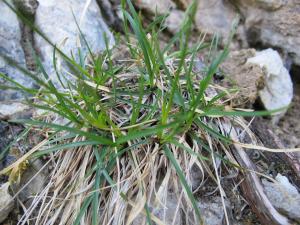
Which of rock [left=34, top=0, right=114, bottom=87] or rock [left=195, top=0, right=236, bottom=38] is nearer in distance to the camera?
rock [left=34, top=0, right=114, bottom=87]

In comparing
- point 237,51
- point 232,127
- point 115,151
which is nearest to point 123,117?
point 115,151

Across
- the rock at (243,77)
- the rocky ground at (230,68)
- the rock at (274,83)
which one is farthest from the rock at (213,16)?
the rock at (274,83)

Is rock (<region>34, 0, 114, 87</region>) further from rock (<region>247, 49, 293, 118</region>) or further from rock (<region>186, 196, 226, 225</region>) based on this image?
rock (<region>186, 196, 226, 225</region>)

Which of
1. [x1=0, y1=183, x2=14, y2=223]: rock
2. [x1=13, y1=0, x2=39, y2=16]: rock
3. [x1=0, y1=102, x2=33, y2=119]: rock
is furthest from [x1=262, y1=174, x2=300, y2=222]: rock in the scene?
[x1=13, y1=0, x2=39, y2=16]: rock

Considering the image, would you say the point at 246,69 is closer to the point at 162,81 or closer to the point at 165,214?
the point at 162,81

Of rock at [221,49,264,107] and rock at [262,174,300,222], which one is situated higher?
rock at [221,49,264,107]

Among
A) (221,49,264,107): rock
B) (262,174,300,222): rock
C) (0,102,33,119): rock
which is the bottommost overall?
(262,174,300,222): rock

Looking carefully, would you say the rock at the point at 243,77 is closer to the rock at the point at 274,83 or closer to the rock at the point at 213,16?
the rock at the point at 274,83

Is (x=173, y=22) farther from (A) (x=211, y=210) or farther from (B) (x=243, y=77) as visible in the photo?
(A) (x=211, y=210)
